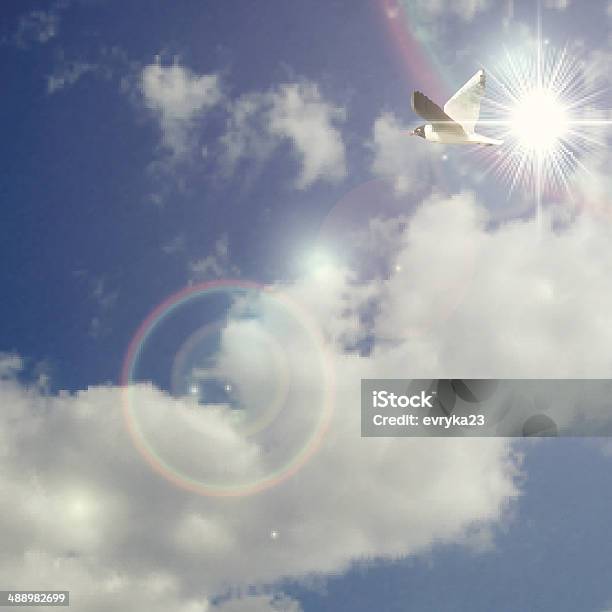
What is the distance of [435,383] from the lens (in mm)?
37031

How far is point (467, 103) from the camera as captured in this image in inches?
1777

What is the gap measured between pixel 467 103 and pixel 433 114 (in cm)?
365

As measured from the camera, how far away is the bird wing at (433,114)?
41331 millimetres

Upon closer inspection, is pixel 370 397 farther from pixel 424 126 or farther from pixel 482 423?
pixel 424 126

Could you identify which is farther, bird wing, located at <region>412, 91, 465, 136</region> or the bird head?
the bird head

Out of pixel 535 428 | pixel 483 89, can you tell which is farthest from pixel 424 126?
pixel 535 428

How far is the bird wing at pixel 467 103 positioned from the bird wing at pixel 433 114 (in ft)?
1.59

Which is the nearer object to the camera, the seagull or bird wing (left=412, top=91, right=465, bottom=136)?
bird wing (left=412, top=91, right=465, bottom=136)

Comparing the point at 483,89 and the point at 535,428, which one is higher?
the point at 483,89

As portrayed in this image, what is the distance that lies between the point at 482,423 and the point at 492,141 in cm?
2502

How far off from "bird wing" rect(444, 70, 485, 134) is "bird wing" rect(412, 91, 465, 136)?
1.59 ft

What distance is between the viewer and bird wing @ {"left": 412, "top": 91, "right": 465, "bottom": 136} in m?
41.3

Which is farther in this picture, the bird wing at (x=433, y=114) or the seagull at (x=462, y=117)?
the seagull at (x=462, y=117)

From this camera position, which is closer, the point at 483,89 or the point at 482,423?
Result: the point at 482,423
